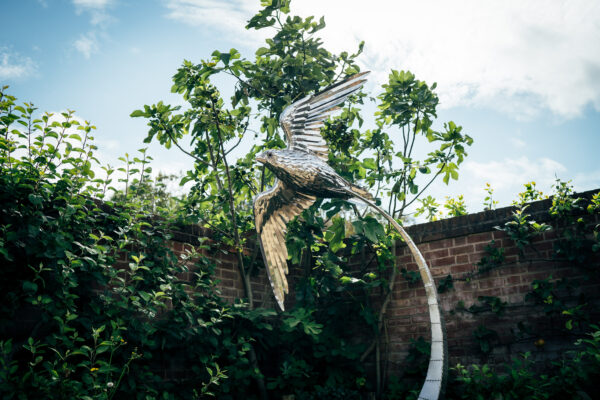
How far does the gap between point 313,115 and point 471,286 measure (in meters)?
1.95

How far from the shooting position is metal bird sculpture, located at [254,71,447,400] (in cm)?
300

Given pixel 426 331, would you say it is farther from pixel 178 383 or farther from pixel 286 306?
pixel 178 383

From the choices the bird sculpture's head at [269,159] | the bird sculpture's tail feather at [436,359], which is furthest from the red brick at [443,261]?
the bird sculpture's head at [269,159]

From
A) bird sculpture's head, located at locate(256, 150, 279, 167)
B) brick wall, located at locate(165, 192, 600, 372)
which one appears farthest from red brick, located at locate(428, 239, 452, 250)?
bird sculpture's head, located at locate(256, 150, 279, 167)

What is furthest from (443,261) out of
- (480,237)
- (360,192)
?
(360,192)

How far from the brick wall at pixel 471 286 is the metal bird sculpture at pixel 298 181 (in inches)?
36.7

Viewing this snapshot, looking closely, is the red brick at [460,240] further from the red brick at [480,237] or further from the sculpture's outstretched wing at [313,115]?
the sculpture's outstretched wing at [313,115]

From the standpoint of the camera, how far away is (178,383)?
11.1 feet

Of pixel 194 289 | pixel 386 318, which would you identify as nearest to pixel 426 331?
pixel 386 318

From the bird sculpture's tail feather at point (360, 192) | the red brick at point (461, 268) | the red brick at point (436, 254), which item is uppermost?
the bird sculpture's tail feather at point (360, 192)

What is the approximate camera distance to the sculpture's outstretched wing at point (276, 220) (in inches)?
123

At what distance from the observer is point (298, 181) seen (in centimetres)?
303

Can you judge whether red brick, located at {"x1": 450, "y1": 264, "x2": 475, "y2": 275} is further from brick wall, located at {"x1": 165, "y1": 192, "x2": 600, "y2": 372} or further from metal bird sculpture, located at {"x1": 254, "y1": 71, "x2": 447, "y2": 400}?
metal bird sculpture, located at {"x1": 254, "y1": 71, "x2": 447, "y2": 400}

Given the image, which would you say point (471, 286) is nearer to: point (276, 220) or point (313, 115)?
point (276, 220)
